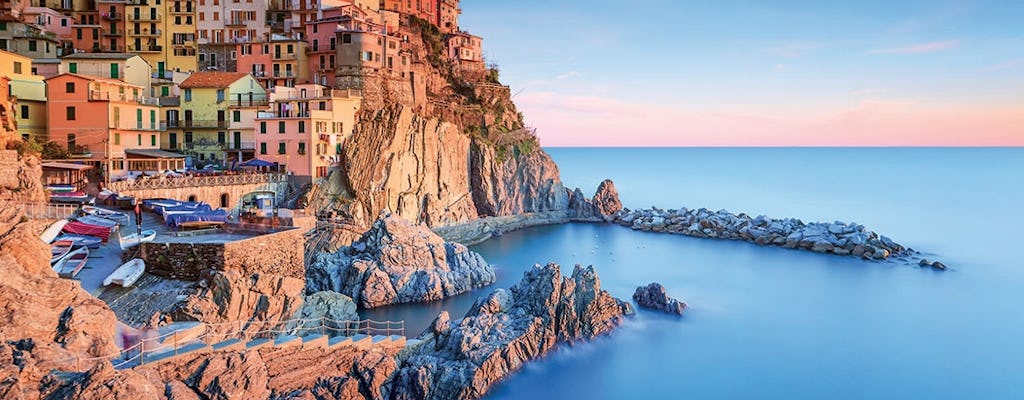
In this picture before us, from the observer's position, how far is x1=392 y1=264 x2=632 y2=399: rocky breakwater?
21.1m

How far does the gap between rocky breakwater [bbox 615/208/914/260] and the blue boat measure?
43.0 meters

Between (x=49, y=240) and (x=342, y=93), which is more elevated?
(x=342, y=93)

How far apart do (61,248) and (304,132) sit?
22.8 metres

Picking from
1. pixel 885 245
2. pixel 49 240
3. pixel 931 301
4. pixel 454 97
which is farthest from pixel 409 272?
pixel 885 245

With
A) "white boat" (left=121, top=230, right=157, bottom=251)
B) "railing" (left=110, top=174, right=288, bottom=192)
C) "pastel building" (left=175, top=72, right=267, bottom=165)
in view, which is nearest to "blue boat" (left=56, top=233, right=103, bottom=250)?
→ "white boat" (left=121, top=230, right=157, bottom=251)

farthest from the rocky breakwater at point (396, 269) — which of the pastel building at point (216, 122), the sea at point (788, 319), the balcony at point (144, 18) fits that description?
the balcony at point (144, 18)

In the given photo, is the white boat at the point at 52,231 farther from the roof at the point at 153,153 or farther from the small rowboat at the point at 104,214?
the roof at the point at 153,153

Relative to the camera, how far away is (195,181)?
38.1 meters

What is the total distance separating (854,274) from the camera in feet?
144

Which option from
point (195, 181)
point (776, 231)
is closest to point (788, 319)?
point (776, 231)

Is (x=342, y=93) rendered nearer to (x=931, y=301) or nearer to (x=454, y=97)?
(x=454, y=97)

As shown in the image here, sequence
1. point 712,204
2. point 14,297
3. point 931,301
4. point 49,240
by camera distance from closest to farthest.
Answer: point 14,297 → point 49,240 → point 931,301 → point 712,204

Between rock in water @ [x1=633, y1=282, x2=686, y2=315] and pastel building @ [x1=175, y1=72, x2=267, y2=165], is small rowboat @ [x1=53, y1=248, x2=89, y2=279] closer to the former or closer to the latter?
rock in water @ [x1=633, y1=282, x2=686, y2=315]

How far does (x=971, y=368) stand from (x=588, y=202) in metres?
41.8
